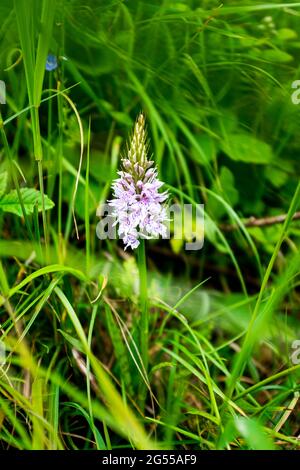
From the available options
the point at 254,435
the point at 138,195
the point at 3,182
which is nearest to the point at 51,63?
the point at 3,182

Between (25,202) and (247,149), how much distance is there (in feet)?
2.32

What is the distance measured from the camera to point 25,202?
3.85ft

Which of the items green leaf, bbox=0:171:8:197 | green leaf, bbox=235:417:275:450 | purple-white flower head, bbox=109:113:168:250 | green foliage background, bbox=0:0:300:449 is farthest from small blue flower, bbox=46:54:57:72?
green leaf, bbox=235:417:275:450

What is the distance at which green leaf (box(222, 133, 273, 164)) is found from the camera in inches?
62.9

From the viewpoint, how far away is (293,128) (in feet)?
5.44

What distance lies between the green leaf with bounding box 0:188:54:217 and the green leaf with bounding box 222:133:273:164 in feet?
1.99

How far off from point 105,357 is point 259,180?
27.7 inches

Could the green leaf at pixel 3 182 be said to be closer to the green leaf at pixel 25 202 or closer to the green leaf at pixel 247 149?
the green leaf at pixel 25 202

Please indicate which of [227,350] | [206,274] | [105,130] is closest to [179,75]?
[105,130]

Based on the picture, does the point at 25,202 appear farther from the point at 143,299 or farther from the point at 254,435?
the point at 254,435

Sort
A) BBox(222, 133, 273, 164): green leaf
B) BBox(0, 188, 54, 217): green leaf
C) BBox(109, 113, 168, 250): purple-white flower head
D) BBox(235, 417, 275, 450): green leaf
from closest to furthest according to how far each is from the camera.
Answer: BBox(235, 417, 275, 450): green leaf
BBox(109, 113, 168, 250): purple-white flower head
BBox(0, 188, 54, 217): green leaf
BBox(222, 133, 273, 164): green leaf

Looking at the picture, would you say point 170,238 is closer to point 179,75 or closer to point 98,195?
point 98,195

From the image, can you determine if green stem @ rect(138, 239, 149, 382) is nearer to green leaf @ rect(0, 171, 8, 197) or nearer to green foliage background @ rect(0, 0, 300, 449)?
green foliage background @ rect(0, 0, 300, 449)

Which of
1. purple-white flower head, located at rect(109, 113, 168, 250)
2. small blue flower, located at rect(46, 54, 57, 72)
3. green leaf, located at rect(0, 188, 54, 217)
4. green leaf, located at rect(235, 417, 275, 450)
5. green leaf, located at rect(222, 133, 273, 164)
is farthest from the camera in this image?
green leaf, located at rect(222, 133, 273, 164)
